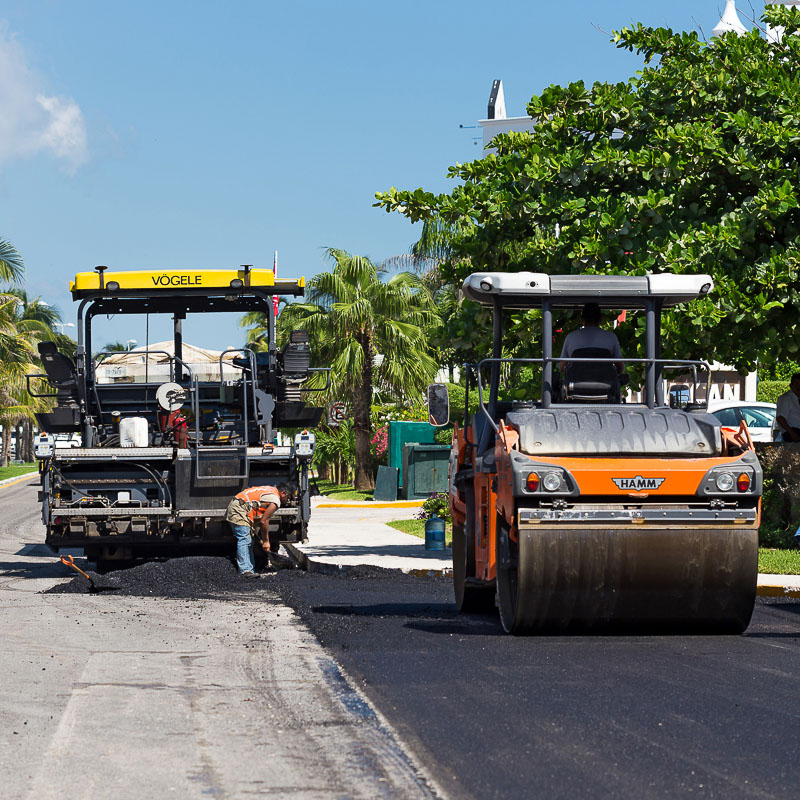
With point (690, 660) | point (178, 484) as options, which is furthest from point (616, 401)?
Answer: point (178, 484)

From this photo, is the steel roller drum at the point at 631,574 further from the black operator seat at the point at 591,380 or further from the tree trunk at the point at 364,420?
the tree trunk at the point at 364,420

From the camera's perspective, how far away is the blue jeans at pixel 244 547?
1471 centimetres

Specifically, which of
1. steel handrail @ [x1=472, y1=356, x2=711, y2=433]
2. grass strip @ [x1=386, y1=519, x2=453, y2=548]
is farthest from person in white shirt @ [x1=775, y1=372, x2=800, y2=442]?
steel handrail @ [x1=472, y1=356, x2=711, y2=433]

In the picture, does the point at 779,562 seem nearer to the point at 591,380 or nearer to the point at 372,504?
the point at 591,380

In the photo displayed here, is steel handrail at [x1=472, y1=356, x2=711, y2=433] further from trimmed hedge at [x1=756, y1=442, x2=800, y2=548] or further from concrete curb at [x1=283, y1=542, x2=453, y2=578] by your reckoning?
trimmed hedge at [x1=756, y1=442, x2=800, y2=548]

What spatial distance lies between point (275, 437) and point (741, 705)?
31.1 ft

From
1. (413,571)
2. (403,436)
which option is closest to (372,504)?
(403,436)

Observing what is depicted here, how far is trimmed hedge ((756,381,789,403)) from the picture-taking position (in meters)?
44.2

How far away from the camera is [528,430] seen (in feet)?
30.1

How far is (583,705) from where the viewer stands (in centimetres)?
704

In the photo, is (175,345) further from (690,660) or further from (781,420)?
(690,660)

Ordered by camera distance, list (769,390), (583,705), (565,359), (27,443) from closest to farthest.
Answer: (583,705), (565,359), (769,390), (27,443)

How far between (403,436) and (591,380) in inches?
1044

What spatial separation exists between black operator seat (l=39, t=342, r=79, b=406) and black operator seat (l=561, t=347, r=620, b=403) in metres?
7.49
